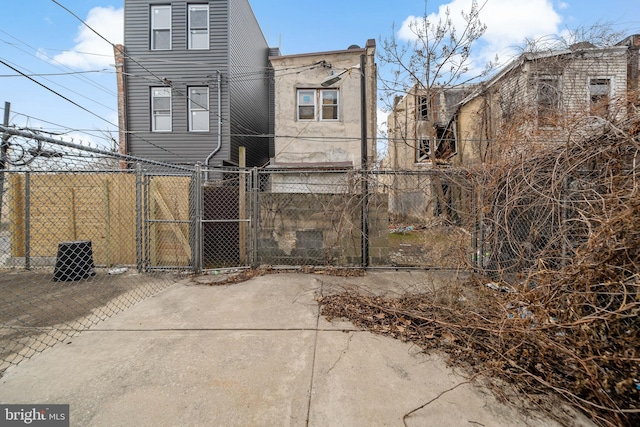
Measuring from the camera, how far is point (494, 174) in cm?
418

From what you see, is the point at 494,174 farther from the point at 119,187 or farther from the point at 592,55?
the point at 592,55

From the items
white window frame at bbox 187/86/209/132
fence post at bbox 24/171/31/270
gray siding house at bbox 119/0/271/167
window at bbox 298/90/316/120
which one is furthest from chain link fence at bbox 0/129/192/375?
window at bbox 298/90/316/120

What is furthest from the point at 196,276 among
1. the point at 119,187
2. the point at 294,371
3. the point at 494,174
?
the point at 494,174

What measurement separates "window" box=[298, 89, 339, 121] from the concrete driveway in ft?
28.5

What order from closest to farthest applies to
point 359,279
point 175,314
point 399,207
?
point 175,314 → point 359,279 → point 399,207

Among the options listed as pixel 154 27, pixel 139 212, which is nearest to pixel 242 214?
pixel 139 212

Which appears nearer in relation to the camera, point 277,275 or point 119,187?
point 277,275

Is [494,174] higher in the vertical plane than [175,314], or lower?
→ higher

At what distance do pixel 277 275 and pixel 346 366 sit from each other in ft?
9.49

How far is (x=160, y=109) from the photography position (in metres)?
10.9

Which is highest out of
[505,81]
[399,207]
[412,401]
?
[505,81]

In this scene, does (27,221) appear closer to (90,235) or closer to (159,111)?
(90,235)

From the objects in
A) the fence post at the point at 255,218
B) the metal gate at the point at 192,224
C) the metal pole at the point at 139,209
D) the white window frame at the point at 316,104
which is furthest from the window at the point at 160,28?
the fence post at the point at 255,218

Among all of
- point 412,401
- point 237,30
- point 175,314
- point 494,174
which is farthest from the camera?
point 237,30
